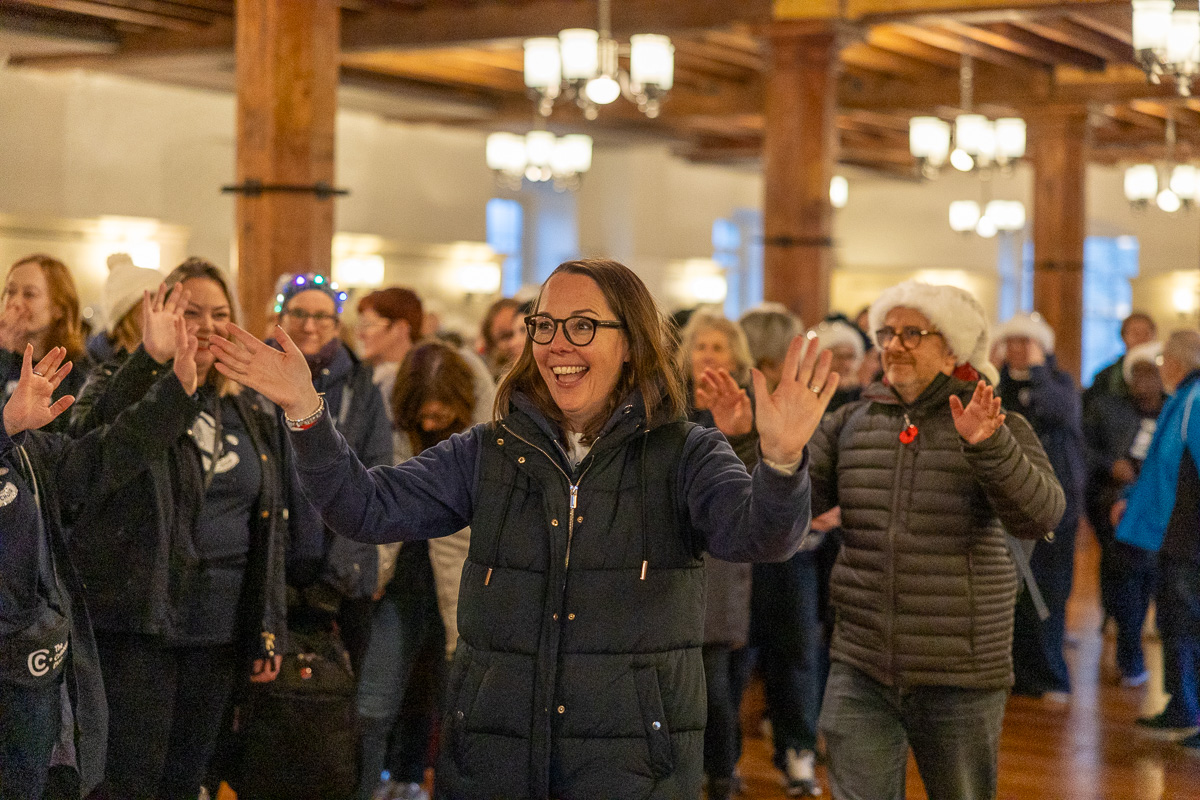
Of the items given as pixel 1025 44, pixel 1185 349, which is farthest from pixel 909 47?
pixel 1185 349

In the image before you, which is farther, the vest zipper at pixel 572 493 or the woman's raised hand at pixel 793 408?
the vest zipper at pixel 572 493

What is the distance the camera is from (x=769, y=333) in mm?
6020

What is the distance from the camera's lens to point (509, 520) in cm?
246

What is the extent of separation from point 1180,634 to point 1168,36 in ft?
9.43

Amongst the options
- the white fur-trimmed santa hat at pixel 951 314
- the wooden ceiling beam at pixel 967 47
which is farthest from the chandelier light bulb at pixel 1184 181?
the white fur-trimmed santa hat at pixel 951 314

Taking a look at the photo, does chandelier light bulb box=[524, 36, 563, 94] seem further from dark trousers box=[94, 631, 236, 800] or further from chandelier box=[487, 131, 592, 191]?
dark trousers box=[94, 631, 236, 800]

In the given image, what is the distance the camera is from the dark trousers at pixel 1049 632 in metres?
6.88

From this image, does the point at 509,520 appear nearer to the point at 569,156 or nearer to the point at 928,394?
the point at 928,394

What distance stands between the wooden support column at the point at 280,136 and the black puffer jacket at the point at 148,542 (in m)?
2.60

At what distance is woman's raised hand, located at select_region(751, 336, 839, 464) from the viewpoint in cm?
219

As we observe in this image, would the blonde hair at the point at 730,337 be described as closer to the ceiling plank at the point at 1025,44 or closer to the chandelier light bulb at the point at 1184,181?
the ceiling plank at the point at 1025,44

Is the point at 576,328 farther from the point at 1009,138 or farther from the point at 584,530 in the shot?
the point at 1009,138

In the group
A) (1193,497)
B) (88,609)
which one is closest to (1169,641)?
(1193,497)

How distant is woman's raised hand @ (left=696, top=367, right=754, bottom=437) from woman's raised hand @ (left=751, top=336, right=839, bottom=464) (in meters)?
0.76
